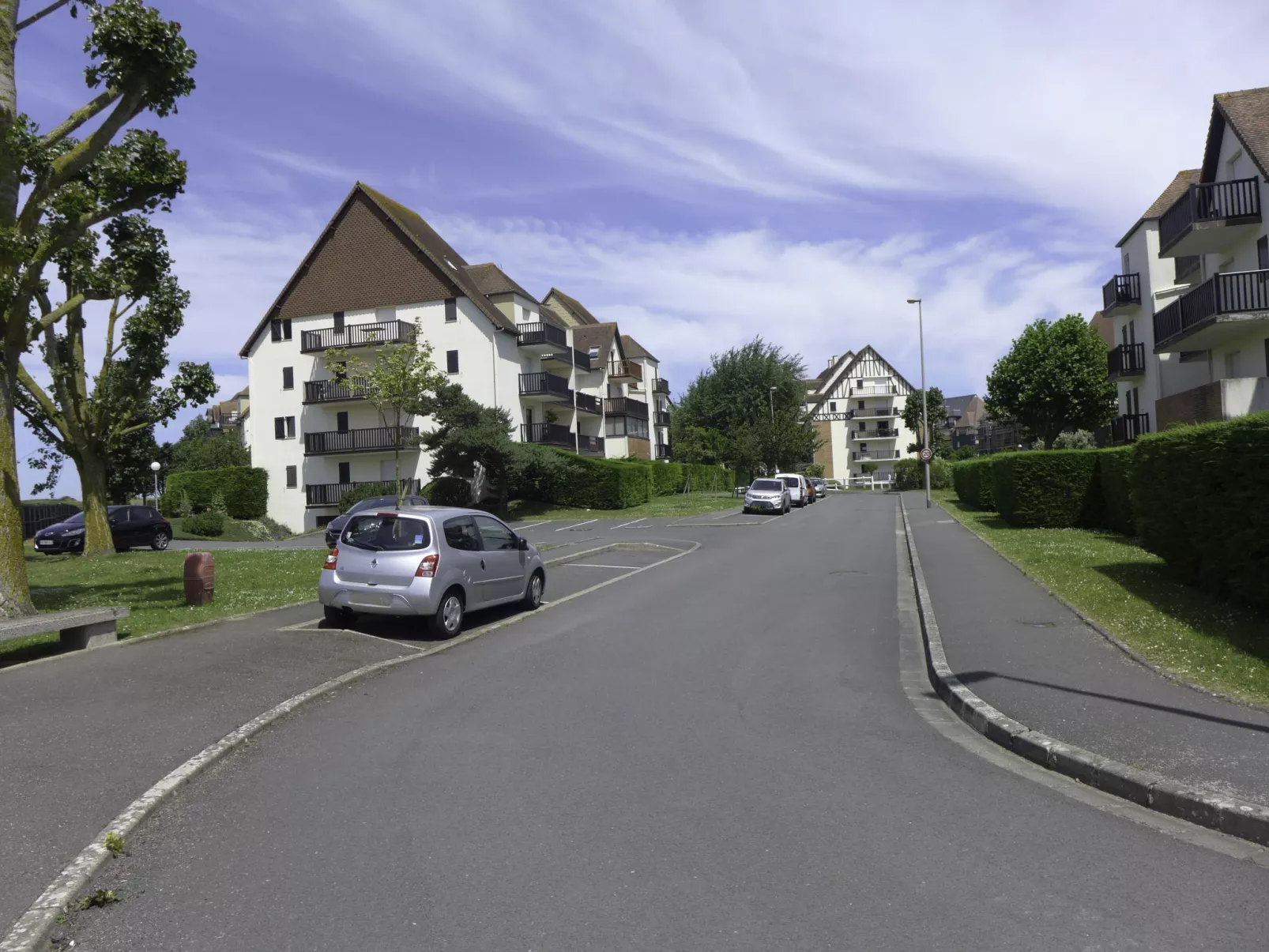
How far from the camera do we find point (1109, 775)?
Answer: 18.9 ft

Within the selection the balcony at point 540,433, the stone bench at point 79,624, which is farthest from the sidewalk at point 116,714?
the balcony at point 540,433

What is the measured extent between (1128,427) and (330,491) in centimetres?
3619

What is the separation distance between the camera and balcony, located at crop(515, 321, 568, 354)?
173ft

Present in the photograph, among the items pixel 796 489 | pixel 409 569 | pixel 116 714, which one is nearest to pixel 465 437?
pixel 796 489

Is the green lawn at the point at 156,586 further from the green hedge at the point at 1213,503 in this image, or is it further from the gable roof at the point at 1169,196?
the gable roof at the point at 1169,196

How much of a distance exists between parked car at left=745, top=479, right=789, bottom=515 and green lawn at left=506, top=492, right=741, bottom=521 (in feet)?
8.62

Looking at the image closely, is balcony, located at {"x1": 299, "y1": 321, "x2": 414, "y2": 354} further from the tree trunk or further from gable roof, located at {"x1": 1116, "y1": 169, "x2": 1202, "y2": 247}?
gable roof, located at {"x1": 1116, "y1": 169, "x2": 1202, "y2": 247}

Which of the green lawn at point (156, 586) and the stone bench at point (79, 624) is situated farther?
the green lawn at point (156, 586)

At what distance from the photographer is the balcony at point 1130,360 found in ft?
122

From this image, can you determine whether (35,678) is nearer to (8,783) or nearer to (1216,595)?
(8,783)

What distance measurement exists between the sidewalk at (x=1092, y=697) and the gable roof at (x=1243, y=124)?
19.5 meters

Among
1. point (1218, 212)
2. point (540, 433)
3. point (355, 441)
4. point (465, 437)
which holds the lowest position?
point (465, 437)

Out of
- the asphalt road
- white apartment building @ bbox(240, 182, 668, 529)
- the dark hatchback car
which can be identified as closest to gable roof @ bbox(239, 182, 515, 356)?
A: white apartment building @ bbox(240, 182, 668, 529)

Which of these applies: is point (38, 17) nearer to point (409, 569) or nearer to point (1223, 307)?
point (409, 569)
